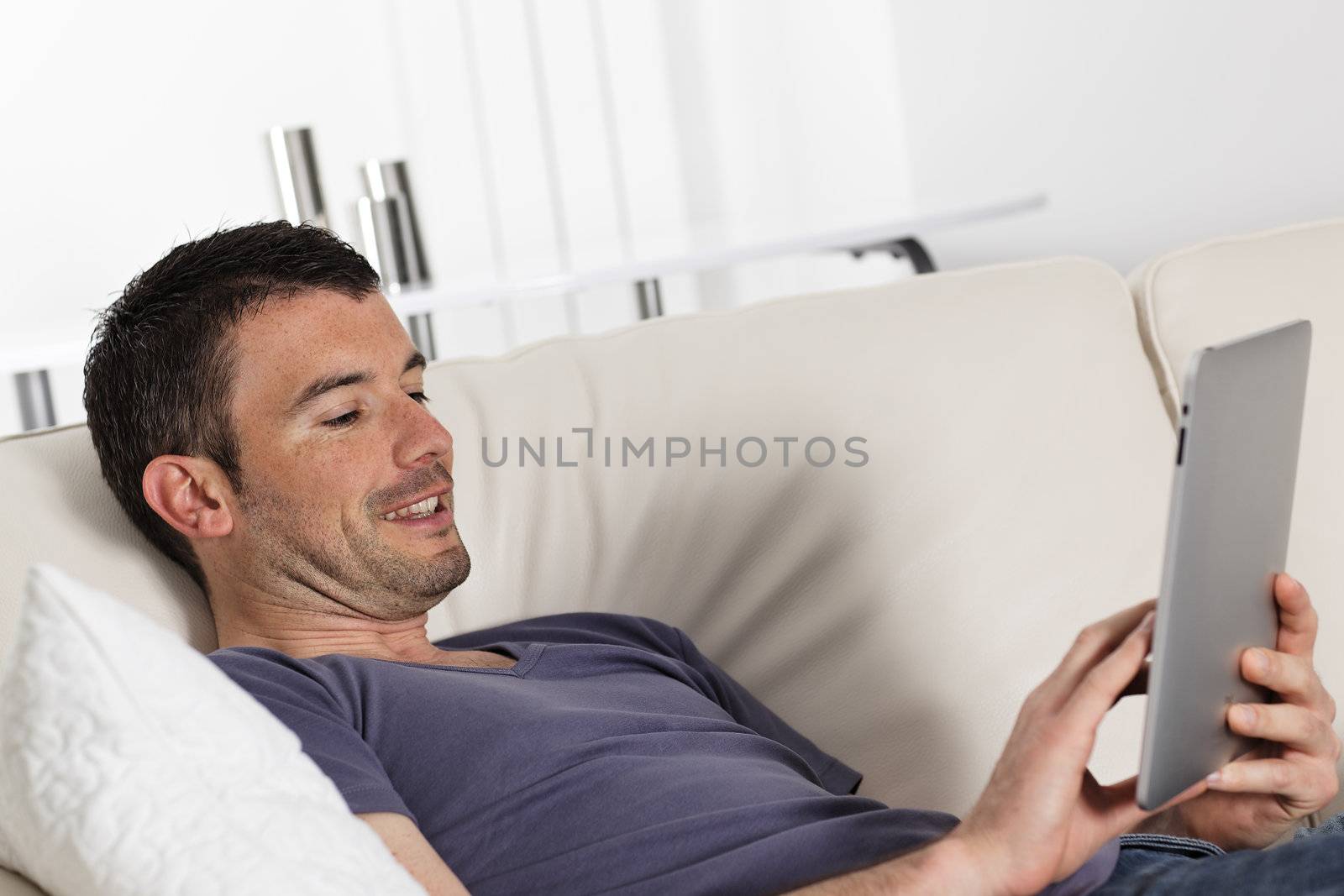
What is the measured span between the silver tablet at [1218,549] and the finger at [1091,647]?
5 centimetres

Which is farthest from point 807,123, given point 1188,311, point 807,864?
point 807,864

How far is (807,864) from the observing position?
0.96 meters

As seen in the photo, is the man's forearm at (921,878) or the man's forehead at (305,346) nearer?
the man's forearm at (921,878)

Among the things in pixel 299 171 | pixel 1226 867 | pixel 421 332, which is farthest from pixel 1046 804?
pixel 299 171

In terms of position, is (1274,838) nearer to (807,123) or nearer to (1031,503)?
(1031,503)

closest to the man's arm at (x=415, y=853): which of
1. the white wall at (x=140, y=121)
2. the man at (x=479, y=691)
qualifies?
the man at (x=479, y=691)

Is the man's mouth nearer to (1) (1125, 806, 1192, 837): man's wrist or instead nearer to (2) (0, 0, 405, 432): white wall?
(1) (1125, 806, 1192, 837): man's wrist

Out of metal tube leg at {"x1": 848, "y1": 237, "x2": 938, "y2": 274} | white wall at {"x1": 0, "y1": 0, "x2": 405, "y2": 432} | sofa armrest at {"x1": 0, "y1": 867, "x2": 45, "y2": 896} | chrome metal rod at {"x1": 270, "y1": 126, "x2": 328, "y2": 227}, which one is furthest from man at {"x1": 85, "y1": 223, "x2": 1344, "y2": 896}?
white wall at {"x1": 0, "y1": 0, "x2": 405, "y2": 432}

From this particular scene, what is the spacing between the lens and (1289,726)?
2.97 feet

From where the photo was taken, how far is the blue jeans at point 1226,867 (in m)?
0.79

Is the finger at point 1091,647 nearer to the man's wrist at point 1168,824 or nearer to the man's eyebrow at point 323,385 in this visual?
the man's wrist at point 1168,824

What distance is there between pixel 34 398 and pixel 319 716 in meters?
1.67

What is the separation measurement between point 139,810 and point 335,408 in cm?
53

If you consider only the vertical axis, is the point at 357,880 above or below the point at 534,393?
below
